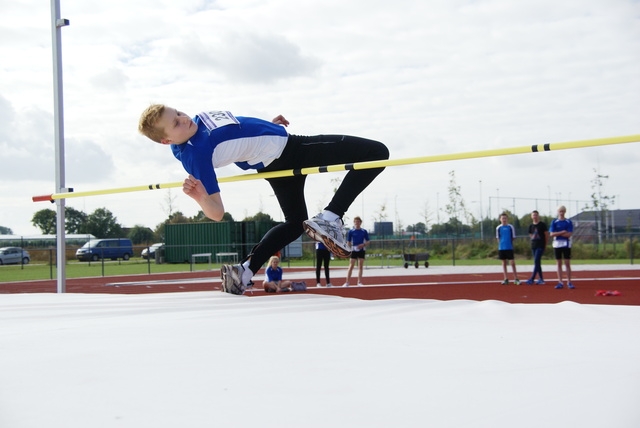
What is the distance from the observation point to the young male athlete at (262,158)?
2914 mm

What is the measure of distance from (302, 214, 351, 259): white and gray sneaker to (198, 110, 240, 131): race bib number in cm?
66

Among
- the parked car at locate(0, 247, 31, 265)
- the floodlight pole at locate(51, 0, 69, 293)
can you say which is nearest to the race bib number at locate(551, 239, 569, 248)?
the floodlight pole at locate(51, 0, 69, 293)

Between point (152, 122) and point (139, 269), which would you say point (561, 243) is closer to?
point (152, 122)

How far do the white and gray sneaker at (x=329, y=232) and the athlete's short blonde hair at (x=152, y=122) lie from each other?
2.88 feet

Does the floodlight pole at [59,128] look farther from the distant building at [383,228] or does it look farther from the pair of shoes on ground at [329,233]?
the distant building at [383,228]

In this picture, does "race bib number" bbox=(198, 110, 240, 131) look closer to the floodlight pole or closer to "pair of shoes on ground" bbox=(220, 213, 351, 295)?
"pair of shoes on ground" bbox=(220, 213, 351, 295)

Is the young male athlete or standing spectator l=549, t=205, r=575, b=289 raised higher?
the young male athlete

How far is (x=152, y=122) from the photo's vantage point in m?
2.91

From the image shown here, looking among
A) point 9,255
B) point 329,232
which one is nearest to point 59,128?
point 329,232

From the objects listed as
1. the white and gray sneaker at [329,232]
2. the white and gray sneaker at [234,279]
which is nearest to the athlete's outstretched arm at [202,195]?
the white and gray sneaker at [329,232]

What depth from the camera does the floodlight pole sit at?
Answer: 5184 mm

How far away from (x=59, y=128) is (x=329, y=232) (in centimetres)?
337

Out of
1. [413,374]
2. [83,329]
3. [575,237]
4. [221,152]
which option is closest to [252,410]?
[413,374]

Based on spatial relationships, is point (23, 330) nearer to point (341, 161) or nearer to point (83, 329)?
point (83, 329)
